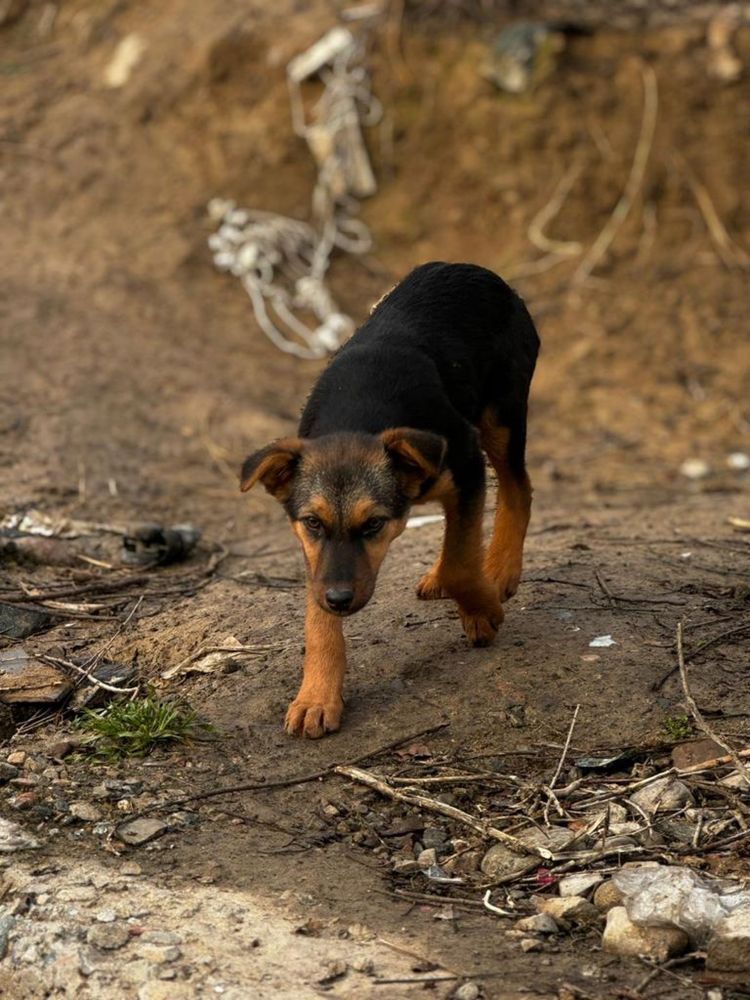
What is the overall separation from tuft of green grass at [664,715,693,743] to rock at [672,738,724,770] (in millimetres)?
46

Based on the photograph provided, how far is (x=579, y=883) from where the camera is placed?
486cm

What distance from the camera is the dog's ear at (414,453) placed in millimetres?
5578

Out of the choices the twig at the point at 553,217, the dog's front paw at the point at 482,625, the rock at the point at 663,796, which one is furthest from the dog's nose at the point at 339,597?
the twig at the point at 553,217

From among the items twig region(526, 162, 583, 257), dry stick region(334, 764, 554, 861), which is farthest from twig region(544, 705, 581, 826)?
twig region(526, 162, 583, 257)

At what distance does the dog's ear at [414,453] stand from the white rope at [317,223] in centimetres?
757

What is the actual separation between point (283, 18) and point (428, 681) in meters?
10.2

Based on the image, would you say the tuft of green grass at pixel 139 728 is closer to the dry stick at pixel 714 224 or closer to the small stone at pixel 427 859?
the small stone at pixel 427 859

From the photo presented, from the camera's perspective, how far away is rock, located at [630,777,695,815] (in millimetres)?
5238

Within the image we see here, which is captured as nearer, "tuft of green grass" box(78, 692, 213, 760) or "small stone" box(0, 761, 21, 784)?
"small stone" box(0, 761, 21, 784)

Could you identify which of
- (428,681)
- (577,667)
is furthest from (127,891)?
(577,667)

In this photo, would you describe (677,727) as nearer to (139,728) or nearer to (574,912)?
(574,912)

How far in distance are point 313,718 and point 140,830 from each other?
88 centimetres

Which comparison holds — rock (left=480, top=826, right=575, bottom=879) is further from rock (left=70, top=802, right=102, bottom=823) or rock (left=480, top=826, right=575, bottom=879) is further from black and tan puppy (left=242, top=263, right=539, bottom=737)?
rock (left=70, top=802, right=102, bottom=823)

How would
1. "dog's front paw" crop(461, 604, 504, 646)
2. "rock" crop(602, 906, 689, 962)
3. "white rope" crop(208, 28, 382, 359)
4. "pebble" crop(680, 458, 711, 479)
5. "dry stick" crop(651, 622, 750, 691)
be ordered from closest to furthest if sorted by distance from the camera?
"rock" crop(602, 906, 689, 962), "dry stick" crop(651, 622, 750, 691), "dog's front paw" crop(461, 604, 504, 646), "pebble" crop(680, 458, 711, 479), "white rope" crop(208, 28, 382, 359)
